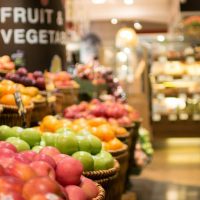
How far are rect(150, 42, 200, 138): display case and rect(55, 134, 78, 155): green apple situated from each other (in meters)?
9.06

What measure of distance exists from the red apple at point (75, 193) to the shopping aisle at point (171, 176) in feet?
12.5

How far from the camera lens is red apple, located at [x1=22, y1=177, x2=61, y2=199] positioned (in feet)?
4.73

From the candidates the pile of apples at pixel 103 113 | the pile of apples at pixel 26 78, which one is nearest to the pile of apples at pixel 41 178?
the pile of apples at pixel 26 78

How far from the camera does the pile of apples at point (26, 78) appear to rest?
14.0 ft

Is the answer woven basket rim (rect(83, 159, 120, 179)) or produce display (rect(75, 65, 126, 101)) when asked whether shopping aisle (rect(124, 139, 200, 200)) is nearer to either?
produce display (rect(75, 65, 126, 101))

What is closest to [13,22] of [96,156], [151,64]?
[96,156]

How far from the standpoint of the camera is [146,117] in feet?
36.6

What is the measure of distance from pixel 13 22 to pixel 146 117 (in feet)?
21.7

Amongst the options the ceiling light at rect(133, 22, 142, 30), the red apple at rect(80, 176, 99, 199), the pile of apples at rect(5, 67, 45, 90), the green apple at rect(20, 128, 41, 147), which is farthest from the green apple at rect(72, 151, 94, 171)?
the ceiling light at rect(133, 22, 142, 30)

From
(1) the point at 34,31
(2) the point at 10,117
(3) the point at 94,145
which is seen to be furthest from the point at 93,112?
(3) the point at 94,145

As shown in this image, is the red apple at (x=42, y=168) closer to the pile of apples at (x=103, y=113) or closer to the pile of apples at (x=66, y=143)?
the pile of apples at (x=66, y=143)

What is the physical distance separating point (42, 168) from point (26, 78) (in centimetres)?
263

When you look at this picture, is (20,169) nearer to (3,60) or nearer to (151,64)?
(3,60)

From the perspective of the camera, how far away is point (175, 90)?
12.3 m
